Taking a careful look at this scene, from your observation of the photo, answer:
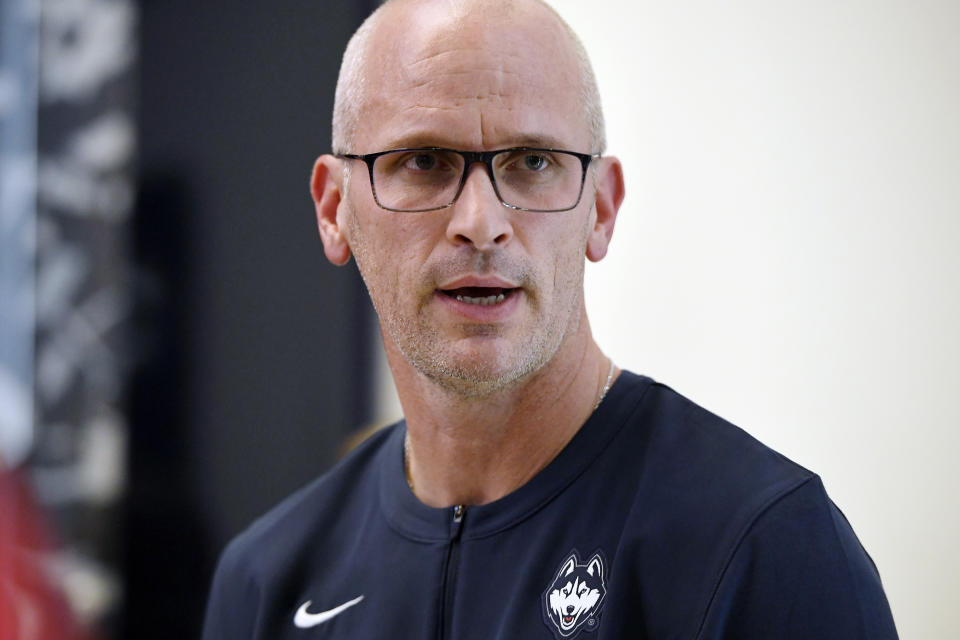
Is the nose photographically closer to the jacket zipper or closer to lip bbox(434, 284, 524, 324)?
lip bbox(434, 284, 524, 324)

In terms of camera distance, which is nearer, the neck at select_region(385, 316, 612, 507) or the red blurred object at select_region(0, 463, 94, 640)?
the neck at select_region(385, 316, 612, 507)

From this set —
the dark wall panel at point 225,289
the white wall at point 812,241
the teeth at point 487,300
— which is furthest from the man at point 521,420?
the dark wall panel at point 225,289

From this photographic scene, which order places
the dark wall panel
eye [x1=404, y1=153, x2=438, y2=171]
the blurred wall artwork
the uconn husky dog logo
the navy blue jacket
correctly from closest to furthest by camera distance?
the navy blue jacket < the uconn husky dog logo < eye [x1=404, y1=153, x2=438, y2=171] < the blurred wall artwork < the dark wall panel

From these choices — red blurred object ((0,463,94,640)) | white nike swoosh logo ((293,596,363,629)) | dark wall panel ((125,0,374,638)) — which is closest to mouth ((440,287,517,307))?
white nike swoosh logo ((293,596,363,629))

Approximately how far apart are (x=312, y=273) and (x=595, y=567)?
163 cm

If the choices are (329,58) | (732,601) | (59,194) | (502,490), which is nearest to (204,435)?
(59,194)

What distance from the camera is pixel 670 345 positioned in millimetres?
2041

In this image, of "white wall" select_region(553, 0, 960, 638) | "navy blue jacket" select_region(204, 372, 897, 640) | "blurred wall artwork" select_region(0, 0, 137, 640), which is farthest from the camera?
"blurred wall artwork" select_region(0, 0, 137, 640)

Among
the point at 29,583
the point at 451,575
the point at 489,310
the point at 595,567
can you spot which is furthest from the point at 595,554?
the point at 29,583

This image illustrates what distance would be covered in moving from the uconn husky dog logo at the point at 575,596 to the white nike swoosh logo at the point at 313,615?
1.01 ft

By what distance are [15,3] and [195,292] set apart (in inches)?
31.5

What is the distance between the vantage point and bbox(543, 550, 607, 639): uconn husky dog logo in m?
1.08

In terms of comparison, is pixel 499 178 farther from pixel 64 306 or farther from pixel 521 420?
pixel 64 306

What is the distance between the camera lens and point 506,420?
126cm
